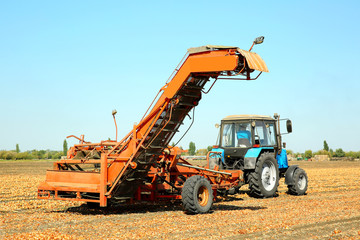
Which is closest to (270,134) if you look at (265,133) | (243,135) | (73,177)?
(265,133)

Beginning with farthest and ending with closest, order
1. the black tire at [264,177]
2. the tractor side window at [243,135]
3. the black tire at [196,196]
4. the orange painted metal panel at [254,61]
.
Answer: the tractor side window at [243,135] < the black tire at [264,177] < the black tire at [196,196] < the orange painted metal panel at [254,61]

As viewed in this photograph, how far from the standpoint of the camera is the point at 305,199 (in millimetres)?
13281

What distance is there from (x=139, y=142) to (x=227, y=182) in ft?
12.1

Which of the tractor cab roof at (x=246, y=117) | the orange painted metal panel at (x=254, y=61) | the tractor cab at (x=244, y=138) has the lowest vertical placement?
the tractor cab at (x=244, y=138)

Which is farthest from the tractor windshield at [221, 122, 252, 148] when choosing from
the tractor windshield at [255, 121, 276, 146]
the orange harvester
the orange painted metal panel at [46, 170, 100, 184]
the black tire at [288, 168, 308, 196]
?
the orange painted metal panel at [46, 170, 100, 184]

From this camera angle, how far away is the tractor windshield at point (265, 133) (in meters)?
14.2

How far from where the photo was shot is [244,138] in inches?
560

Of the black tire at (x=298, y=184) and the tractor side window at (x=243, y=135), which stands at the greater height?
the tractor side window at (x=243, y=135)

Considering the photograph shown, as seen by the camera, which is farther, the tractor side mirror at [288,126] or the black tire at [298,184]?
the black tire at [298,184]

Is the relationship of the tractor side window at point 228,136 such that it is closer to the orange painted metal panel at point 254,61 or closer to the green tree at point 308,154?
the orange painted metal panel at point 254,61

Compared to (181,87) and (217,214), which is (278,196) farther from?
(181,87)

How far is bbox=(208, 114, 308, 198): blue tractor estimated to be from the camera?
44.0 ft

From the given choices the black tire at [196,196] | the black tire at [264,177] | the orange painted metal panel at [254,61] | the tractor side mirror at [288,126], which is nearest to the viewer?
the orange painted metal panel at [254,61]

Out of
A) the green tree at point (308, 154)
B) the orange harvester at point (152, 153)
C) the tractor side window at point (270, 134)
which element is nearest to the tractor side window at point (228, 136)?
the tractor side window at point (270, 134)
